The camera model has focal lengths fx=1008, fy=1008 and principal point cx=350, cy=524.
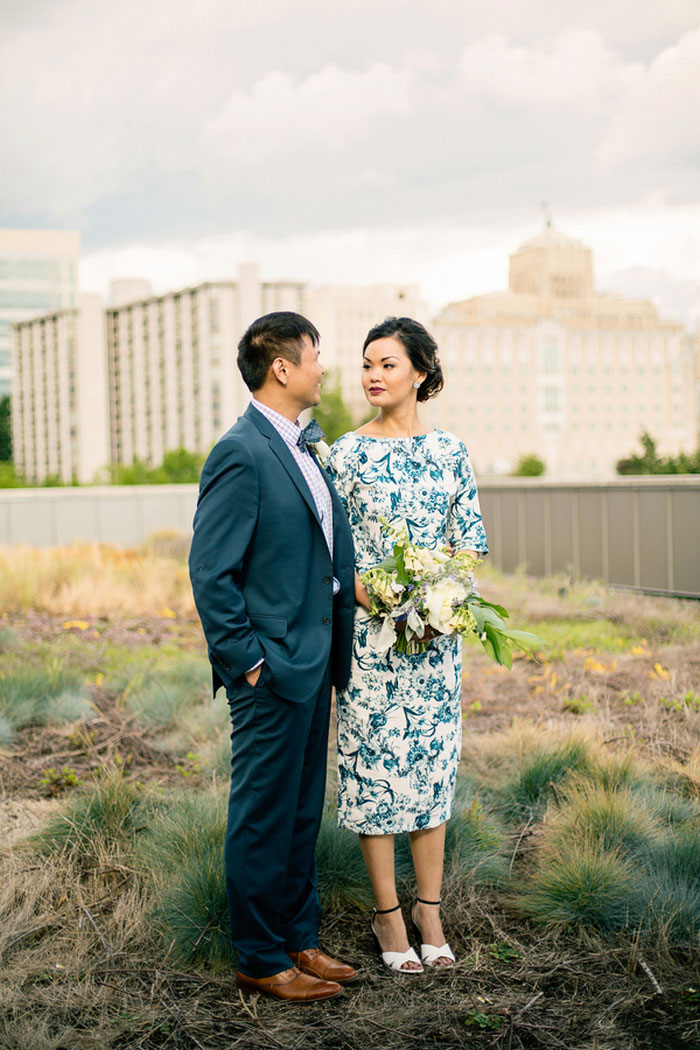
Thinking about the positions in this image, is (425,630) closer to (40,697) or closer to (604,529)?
(40,697)

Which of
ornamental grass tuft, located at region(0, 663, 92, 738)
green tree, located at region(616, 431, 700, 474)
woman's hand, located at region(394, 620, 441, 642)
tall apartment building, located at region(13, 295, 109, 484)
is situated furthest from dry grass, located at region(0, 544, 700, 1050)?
tall apartment building, located at region(13, 295, 109, 484)

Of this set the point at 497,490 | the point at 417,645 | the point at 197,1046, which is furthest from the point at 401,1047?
the point at 497,490

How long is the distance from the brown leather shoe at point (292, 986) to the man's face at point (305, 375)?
177 centimetres

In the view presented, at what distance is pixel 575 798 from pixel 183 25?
25.0 metres

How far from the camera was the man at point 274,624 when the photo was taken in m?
2.91

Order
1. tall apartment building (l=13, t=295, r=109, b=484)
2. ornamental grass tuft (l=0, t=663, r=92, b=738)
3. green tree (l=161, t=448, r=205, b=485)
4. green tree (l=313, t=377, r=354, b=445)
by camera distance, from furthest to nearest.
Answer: tall apartment building (l=13, t=295, r=109, b=484) → green tree (l=313, t=377, r=354, b=445) → green tree (l=161, t=448, r=205, b=485) → ornamental grass tuft (l=0, t=663, r=92, b=738)

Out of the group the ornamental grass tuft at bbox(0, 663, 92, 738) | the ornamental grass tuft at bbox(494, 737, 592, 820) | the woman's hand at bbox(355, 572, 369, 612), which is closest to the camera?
the woman's hand at bbox(355, 572, 369, 612)

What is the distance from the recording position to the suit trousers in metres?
2.99

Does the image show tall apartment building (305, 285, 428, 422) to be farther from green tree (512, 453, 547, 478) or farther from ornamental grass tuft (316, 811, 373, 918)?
ornamental grass tuft (316, 811, 373, 918)

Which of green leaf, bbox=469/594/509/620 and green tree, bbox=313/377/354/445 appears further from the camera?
green tree, bbox=313/377/354/445

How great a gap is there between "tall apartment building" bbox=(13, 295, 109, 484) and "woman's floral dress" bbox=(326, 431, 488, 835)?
489ft

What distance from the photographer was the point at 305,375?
3125mm

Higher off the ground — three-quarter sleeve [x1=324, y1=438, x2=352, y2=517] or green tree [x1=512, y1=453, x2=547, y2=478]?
green tree [x1=512, y1=453, x2=547, y2=478]

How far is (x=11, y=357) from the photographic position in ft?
530
